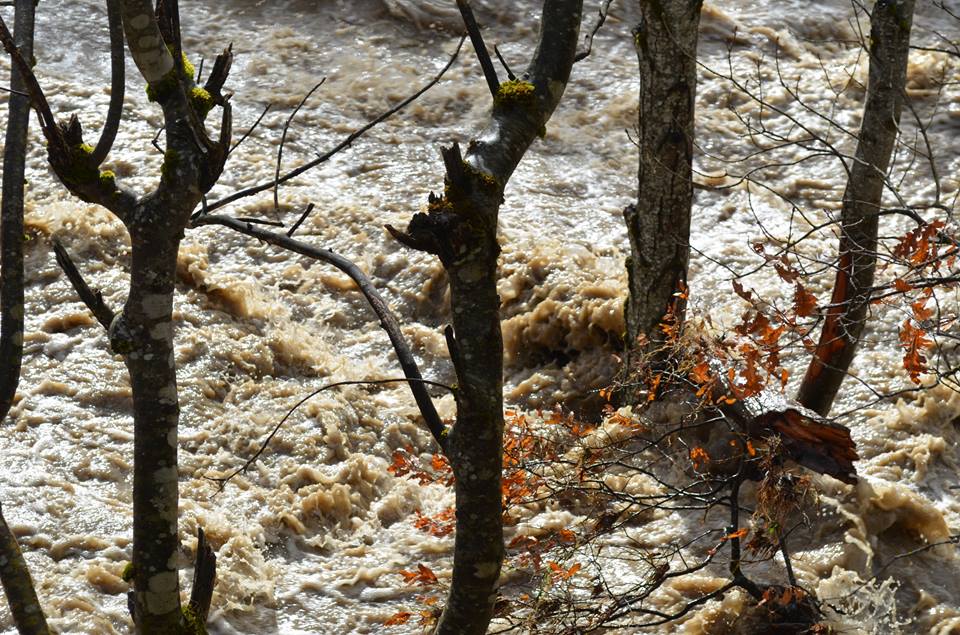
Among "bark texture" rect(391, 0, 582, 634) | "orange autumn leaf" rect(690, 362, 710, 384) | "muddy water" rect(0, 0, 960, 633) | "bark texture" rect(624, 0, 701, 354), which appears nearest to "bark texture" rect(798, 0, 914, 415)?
"muddy water" rect(0, 0, 960, 633)

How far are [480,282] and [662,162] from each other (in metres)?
4.01

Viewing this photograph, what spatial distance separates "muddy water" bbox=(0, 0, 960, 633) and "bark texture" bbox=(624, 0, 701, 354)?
0.34 meters

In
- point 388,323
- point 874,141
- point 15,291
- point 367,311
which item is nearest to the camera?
point 388,323

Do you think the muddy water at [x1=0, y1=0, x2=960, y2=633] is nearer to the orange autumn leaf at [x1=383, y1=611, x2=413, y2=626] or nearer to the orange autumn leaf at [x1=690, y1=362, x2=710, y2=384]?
the orange autumn leaf at [x1=383, y1=611, x2=413, y2=626]

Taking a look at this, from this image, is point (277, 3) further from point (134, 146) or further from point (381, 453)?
point (381, 453)

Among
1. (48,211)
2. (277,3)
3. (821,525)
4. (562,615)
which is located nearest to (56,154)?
(562,615)

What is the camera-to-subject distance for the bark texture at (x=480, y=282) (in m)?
2.52

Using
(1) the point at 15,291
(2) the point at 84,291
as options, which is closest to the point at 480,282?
(2) the point at 84,291

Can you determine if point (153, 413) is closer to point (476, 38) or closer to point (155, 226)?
point (155, 226)

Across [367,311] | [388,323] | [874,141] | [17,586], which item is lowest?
[367,311]

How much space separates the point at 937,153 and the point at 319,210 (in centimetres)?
624

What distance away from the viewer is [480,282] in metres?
2.56

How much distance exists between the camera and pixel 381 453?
7250 millimetres

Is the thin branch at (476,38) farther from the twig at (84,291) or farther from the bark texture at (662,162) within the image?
the bark texture at (662,162)
